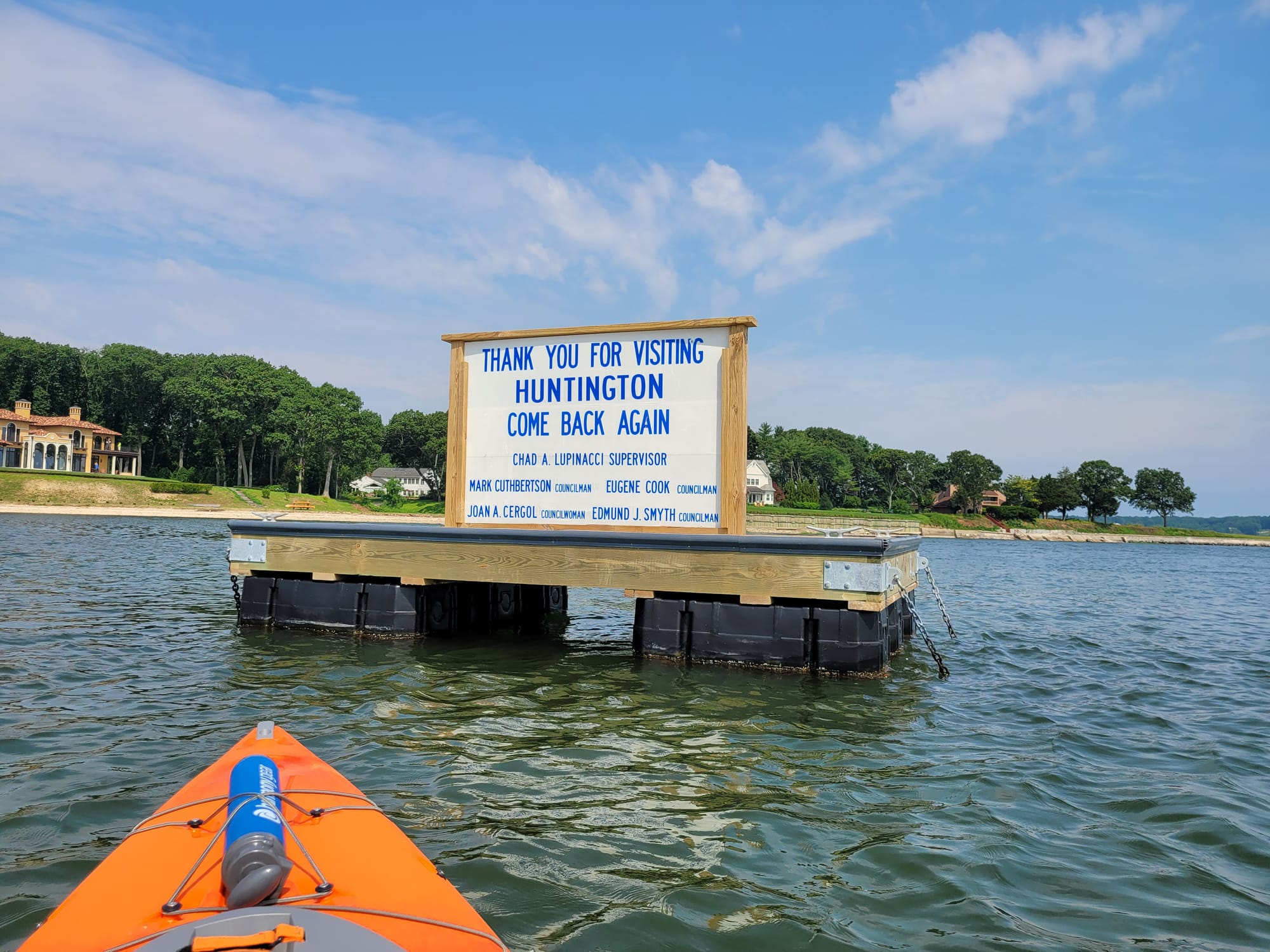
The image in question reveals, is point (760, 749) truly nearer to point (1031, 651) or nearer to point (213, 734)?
point (213, 734)

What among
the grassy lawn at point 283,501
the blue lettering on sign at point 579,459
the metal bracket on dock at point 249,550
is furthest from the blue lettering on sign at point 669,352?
the grassy lawn at point 283,501

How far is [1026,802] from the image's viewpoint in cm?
564

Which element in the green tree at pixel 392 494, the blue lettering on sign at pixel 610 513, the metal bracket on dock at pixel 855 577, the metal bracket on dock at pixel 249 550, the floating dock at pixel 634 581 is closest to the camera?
the metal bracket on dock at pixel 855 577

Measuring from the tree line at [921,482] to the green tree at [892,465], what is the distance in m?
0.09

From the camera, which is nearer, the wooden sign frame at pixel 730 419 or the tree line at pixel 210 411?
the wooden sign frame at pixel 730 419

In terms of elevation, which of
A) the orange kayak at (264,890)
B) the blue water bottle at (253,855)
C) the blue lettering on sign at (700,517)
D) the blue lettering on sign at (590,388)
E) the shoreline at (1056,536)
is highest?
the blue lettering on sign at (590,388)

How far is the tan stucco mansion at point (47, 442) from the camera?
74.4 meters

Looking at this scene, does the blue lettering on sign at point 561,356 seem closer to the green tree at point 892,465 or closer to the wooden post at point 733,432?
the wooden post at point 733,432

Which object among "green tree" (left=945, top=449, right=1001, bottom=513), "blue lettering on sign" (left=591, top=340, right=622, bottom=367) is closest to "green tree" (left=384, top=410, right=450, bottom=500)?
"green tree" (left=945, top=449, right=1001, bottom=513)

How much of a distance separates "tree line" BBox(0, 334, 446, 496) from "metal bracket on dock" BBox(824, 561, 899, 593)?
7927 cm

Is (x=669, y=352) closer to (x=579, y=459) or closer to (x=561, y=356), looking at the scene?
(x=561, y=356)

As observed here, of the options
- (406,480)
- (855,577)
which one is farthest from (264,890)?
(406,480)

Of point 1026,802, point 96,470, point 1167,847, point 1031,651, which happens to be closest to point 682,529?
point 1026,802

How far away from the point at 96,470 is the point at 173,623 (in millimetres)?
85780
